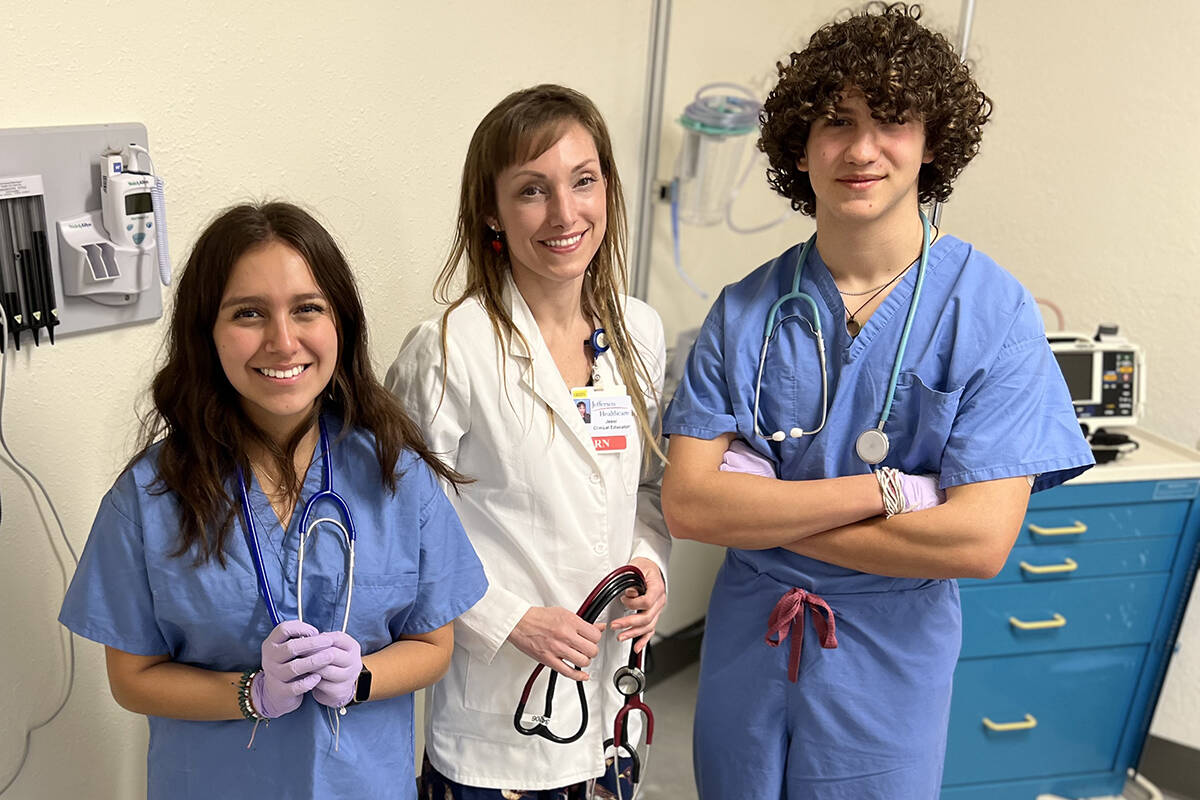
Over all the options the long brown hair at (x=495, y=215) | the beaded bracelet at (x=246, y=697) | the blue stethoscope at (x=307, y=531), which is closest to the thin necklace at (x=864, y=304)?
the long brown hair at (x=495, y=215)

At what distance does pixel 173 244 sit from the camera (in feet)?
5.08

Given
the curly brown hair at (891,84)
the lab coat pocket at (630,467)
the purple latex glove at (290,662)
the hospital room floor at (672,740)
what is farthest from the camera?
the hospital room floor at (672,740)

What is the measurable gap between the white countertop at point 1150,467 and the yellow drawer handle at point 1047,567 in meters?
0.19

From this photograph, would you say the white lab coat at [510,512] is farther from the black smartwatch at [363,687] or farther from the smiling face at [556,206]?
the black smartwatch at [363,687]

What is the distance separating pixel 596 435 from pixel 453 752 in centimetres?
49

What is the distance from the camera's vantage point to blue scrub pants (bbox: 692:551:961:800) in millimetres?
1405

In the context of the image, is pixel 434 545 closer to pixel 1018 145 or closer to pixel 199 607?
pixel 199 607

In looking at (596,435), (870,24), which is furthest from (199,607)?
(870,24)

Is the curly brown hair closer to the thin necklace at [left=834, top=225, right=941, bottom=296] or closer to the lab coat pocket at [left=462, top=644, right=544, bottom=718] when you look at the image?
the thin necklace at [left=834, top=225, right=941, bottom=296]

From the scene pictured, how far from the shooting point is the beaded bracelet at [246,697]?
3.75 feet

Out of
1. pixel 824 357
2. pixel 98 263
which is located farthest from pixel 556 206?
pixel 98 263

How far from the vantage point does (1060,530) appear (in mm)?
2281

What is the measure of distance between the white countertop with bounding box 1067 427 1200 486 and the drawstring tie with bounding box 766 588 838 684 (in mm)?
1118

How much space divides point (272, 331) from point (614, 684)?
0.71 m
